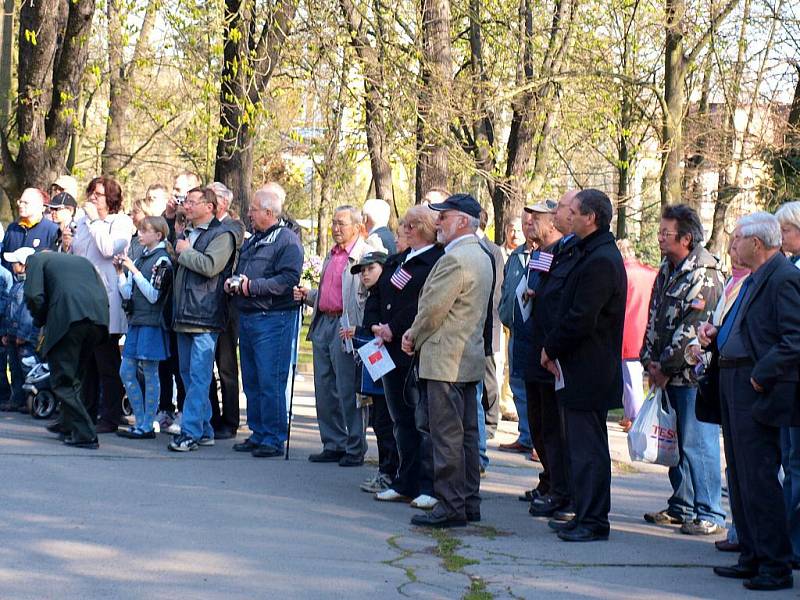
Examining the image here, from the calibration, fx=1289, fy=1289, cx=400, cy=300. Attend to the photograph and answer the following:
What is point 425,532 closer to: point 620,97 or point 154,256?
point 154,256

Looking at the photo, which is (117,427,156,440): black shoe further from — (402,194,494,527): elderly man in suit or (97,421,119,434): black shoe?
(402,194,494,527): elderly man in suit

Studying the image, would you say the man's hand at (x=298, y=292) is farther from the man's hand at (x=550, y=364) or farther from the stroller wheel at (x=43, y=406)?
the man's hand at (x=550, y=364)

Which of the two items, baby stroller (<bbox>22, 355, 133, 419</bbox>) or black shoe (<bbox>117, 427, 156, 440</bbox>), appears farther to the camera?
baby stroller (<bbox>22, 355, 133, 419</bbox>)

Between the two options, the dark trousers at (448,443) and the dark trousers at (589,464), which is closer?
the dark trousers at (589,464)

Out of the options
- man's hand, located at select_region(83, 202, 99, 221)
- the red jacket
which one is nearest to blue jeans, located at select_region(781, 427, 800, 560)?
the red jacket

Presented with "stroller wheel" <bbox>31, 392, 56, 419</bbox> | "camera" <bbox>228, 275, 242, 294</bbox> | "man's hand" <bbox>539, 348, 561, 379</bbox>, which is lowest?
"stroller wheel" <bbox>31, 392, 56, 419</bbox>

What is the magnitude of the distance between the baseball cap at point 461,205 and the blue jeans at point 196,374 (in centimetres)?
337

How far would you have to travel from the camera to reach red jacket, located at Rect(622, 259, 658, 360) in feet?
40.6

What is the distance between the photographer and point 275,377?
1093 centimetres

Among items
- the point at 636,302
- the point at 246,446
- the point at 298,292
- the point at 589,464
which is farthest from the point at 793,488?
the point at 636,302

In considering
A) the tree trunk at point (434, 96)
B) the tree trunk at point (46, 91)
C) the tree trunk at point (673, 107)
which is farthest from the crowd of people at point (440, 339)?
the tree trunk at point (673, 107)

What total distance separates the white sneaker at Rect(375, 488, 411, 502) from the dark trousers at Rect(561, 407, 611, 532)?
5.36 feet

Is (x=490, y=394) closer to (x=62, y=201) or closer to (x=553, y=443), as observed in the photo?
(x=553, y=443)

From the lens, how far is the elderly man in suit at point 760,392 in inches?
263
